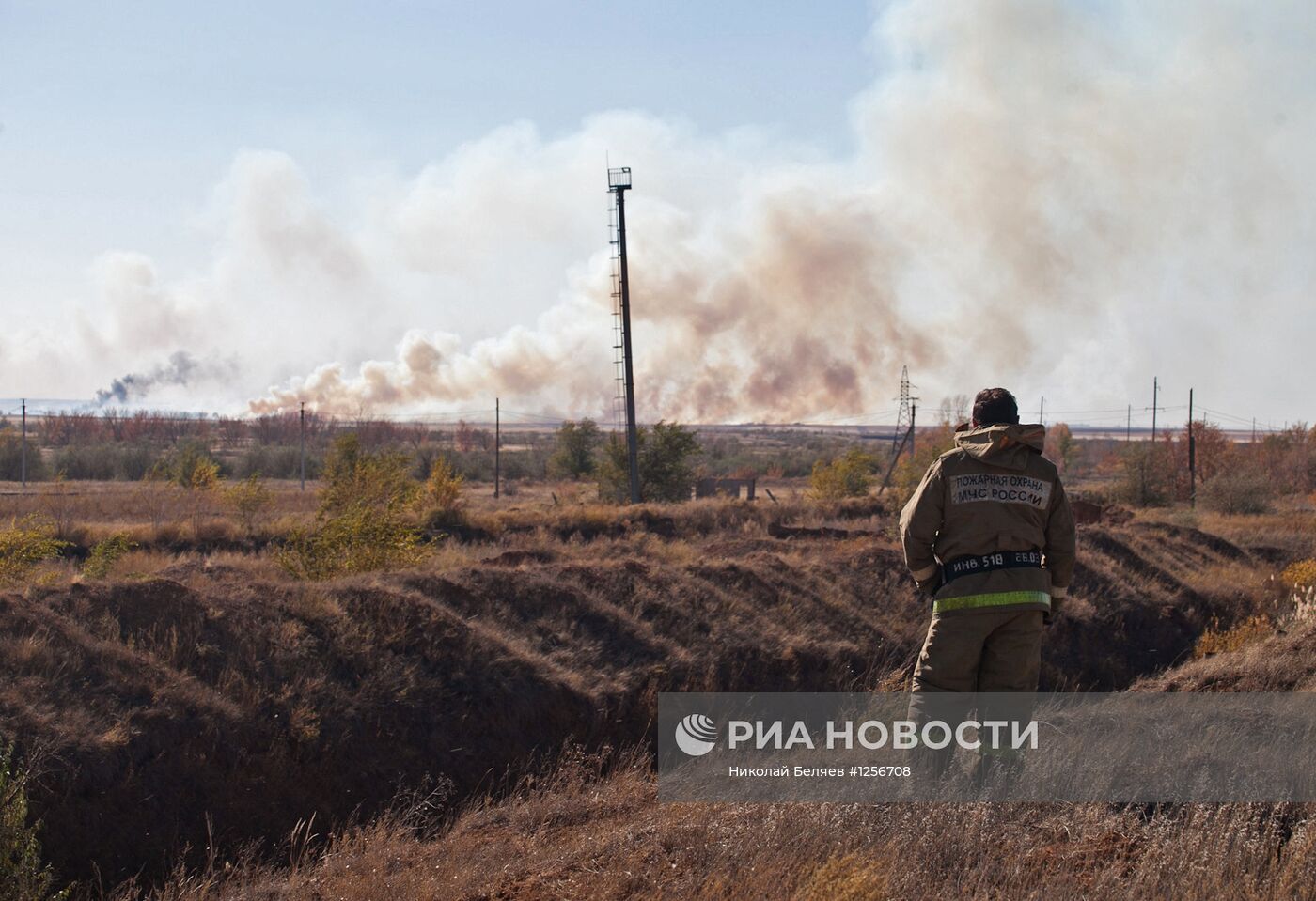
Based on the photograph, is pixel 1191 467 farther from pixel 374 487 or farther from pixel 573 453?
pixel 374 487

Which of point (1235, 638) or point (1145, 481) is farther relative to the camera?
point (1145, 481)

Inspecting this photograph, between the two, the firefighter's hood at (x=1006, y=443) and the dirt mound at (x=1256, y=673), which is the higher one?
the firefighter's hood at (x=1006, y=443)

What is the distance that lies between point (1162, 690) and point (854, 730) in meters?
3.30

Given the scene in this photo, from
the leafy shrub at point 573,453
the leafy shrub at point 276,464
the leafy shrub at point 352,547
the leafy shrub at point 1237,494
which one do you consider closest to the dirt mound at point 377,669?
the leafy shrub at point 352,547

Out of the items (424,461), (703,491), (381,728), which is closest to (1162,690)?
(381,728)

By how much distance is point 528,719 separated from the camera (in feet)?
34.9

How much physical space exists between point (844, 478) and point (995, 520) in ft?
113

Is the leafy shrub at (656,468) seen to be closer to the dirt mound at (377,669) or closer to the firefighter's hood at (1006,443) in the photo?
the dirt mound at (377,669)

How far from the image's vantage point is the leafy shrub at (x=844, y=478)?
125 ft

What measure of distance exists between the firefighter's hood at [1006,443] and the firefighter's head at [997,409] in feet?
0.21

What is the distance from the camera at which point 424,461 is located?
6034 cm

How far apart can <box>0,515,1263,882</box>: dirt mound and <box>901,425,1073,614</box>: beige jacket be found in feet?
17.5

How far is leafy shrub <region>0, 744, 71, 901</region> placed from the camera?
14.8ft

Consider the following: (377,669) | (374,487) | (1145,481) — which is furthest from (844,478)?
(377,669)
